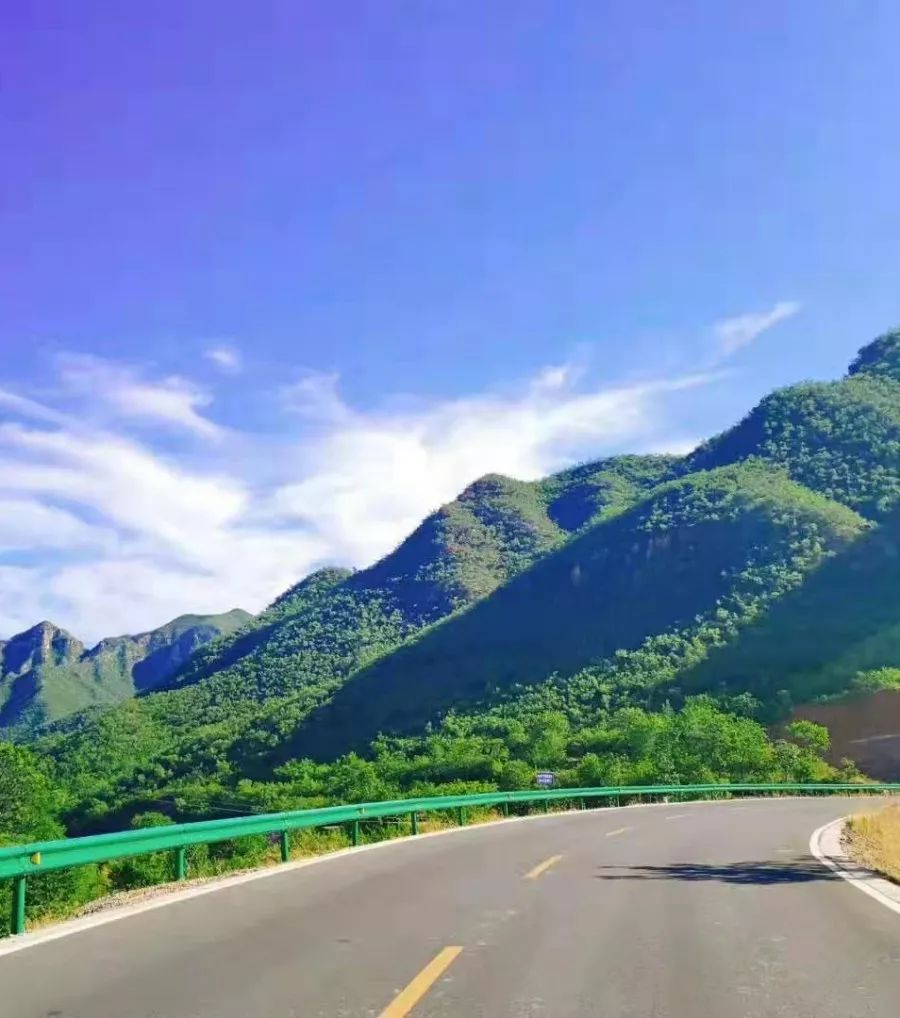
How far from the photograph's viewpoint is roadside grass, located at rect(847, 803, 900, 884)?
1387 cm

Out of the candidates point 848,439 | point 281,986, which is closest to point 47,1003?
point 281,986

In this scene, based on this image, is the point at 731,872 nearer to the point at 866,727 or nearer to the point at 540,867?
the point at 540,867

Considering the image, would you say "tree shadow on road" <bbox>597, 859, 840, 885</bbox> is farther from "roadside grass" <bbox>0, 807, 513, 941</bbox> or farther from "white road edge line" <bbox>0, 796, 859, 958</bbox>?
"roadside grass" <bbox>0, 807, 513, 941</bbox>

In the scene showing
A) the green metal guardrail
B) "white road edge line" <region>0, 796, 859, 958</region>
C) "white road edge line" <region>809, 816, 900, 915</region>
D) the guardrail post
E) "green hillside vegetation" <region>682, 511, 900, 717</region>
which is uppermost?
"green hillside vegetation" <region>682, 511, 900, 717</region>

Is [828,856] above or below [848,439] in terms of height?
below

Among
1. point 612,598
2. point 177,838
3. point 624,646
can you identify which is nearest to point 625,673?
point 624,646

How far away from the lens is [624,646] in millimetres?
139375

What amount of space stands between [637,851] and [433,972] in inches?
411

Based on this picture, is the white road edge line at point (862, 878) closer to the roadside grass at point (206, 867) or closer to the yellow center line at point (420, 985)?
the yellow center line at point (420, 985)

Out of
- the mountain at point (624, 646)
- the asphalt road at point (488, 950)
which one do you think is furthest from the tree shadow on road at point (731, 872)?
the mountain at point (624, 646)

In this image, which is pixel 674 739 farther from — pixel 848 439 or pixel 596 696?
pixel 848 439

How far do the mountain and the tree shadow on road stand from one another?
56092mm

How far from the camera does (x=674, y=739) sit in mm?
79750

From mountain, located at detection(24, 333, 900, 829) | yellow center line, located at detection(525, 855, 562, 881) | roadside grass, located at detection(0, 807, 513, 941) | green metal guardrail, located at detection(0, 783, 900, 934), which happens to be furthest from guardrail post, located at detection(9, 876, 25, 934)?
mountain, located at detection(24, 333, 900, 829)
